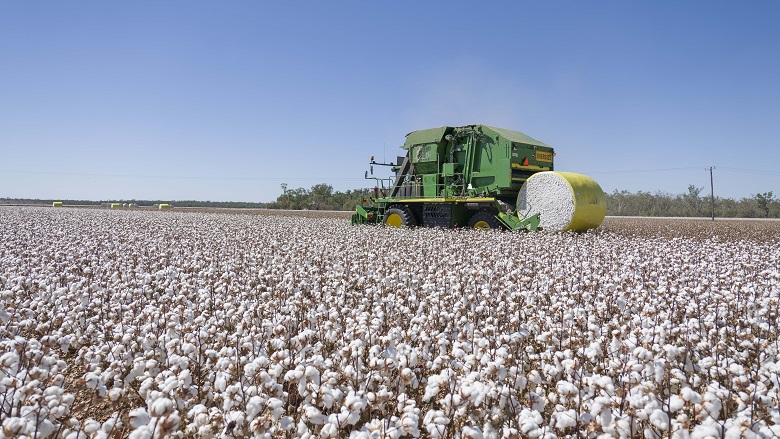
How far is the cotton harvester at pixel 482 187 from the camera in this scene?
13703 millimetres

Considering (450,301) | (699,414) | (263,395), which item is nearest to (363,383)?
(263,395)

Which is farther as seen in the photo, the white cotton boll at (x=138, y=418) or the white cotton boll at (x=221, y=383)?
the white cotton boll at (x=221, y=383)

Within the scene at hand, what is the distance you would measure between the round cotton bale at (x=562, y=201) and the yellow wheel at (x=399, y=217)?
14.7 feet

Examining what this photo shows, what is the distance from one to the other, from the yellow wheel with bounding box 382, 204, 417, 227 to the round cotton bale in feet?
14.7

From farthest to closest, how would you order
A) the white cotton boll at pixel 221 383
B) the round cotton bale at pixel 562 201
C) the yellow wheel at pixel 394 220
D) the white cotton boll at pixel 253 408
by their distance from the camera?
1. the yellow wheel at pixel 394 220
2. the round cotton bale at pixel 562 201
3. the white cotton boll at pixel 221 383
4. the white cotton boll at pixel 253 408

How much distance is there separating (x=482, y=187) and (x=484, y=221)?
4.18 ft

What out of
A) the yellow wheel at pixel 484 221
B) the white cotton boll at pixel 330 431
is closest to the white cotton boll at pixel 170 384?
the white cotton boll at pixel 330 431

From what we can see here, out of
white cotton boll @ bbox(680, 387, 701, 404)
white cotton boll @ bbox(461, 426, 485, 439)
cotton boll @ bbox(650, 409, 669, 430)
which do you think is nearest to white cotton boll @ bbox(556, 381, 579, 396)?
cotton boll @ bbox(650, 409, 669, 430)

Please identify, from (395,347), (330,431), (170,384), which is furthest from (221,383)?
(395,347)

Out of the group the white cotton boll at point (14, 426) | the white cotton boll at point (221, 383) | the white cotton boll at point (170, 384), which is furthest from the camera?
the white cotton boll at point (221, 383)

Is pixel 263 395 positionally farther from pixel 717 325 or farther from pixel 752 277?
pixel 752 277

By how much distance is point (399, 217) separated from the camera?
703 inches

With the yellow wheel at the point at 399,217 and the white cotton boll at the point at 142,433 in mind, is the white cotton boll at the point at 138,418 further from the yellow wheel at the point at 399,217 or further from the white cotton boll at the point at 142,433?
the yellow wheel at the point at 399,217

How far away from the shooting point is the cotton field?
2582 mm
